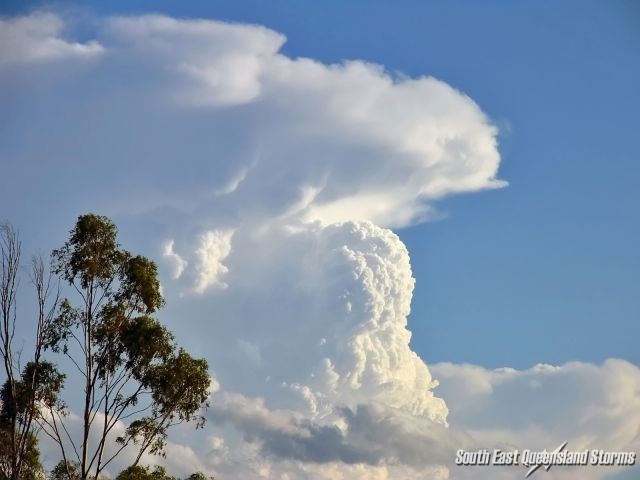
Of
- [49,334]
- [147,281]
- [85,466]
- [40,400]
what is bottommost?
[85,466]

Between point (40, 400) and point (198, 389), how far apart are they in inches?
325

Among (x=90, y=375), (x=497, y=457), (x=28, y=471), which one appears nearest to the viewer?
(x=90, y=375)

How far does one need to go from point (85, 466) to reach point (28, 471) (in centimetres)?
1142

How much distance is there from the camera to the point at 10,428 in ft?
161

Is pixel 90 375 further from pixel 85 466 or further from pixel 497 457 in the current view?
pixel 497 457

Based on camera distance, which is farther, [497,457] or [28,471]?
[497,457]

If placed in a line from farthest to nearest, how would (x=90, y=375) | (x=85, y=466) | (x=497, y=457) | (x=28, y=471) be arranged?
A: 1. (x=497, y=457)
2. (x=28, y=471)
3. (x=90, y=375)
4. (x=85, y=466)

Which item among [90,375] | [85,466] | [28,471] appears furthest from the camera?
[28,471]

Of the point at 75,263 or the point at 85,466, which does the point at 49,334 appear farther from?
the point at 85,466

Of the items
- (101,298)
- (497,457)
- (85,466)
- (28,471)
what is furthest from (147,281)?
(497,457)

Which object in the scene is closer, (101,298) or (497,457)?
(101,298)

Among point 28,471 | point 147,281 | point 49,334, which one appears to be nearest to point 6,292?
point 49,334

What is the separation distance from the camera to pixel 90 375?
46344mm

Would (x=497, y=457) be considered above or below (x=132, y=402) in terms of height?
above
